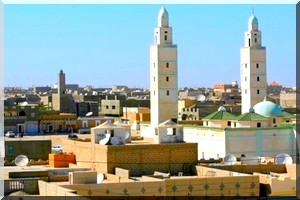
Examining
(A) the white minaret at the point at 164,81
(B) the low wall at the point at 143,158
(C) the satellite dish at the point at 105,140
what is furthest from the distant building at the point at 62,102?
(B) the low wall at the point at 143,158

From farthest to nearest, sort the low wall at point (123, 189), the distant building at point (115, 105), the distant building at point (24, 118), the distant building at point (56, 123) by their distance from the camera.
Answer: the distant building at point (115, 105)
the distant building at point (56, 123)
the distant building at point (24, 118)
the low wall at point (123, 189)

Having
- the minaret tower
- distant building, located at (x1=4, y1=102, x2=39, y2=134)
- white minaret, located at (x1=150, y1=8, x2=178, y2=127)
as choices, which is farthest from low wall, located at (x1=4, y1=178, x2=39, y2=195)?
the minaret tower

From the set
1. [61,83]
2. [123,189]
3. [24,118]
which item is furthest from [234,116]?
[61,83]

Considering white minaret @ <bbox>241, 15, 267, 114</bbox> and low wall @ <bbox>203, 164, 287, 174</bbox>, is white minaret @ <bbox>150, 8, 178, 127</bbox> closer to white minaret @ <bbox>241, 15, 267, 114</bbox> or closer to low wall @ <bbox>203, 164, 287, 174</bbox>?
white minaret @ <bbox>241, 15, 267, 114</bbox>

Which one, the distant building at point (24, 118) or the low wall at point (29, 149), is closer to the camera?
the low wall at point (29, 149)

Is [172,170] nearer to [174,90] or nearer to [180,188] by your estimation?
[180,188]

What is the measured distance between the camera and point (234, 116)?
13.7 meters

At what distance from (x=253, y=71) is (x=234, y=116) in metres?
1.71

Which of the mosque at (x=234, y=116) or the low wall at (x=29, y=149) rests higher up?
the mosque at (x=234, y=116)

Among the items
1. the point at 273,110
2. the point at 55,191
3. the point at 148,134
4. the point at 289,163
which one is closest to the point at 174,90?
the point at 148,134

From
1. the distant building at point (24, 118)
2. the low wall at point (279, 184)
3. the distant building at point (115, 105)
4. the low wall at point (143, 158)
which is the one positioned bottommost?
the low wall at point (279, 184)

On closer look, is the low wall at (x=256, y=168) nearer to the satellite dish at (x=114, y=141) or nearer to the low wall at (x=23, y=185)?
the satellite dish at (x=114, y=141)

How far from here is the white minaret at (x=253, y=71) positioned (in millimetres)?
15133

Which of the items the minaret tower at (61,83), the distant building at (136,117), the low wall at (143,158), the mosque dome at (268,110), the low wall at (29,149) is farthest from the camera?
the minaret tower at (61,83)
